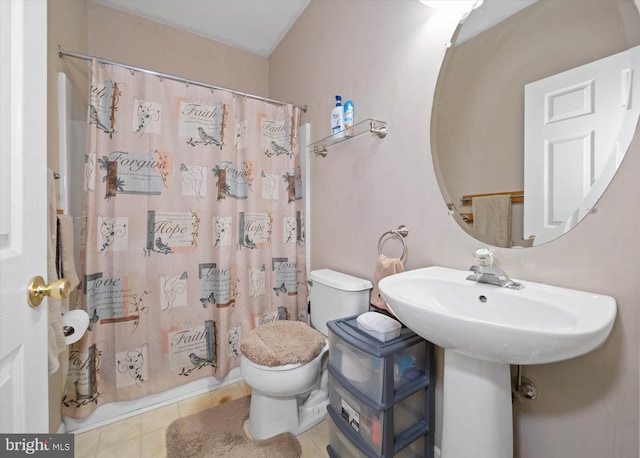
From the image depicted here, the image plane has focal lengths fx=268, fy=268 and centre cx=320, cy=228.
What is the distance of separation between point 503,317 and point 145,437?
1.73 metres

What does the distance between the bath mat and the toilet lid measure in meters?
0.43

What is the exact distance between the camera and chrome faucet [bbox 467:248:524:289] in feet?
2.67

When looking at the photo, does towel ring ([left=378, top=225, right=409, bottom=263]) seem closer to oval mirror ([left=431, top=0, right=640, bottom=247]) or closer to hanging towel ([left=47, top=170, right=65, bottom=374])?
oval mirror ([left=431, top=0, right=640, bottom=247])

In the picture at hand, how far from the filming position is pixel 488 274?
2.78ft

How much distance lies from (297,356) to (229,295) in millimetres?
739

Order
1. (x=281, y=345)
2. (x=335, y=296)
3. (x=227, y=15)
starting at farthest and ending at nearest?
(x=227, y=15)
(x=335, y=296)
(x=281, y=345)

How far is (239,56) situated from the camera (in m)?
2.36

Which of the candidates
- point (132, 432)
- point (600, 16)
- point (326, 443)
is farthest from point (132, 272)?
point (600, 16)

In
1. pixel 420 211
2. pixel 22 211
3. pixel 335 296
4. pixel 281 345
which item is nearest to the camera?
pixel 22 211

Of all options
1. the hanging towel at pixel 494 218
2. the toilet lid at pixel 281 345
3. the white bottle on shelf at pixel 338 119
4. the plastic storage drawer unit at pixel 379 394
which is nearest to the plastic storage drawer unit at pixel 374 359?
the plastic storage drawer unit at pixel 379 394

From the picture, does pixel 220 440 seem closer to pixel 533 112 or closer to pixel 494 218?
pixel 494 218

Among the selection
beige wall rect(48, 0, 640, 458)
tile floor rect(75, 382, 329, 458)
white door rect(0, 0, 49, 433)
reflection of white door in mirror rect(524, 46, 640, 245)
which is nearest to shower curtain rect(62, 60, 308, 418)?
tile floor rect(75, 382, 329, 458)

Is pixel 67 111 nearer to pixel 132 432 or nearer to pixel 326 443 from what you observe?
pixel 132 432

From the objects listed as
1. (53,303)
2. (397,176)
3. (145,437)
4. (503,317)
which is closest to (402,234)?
(397,176)
